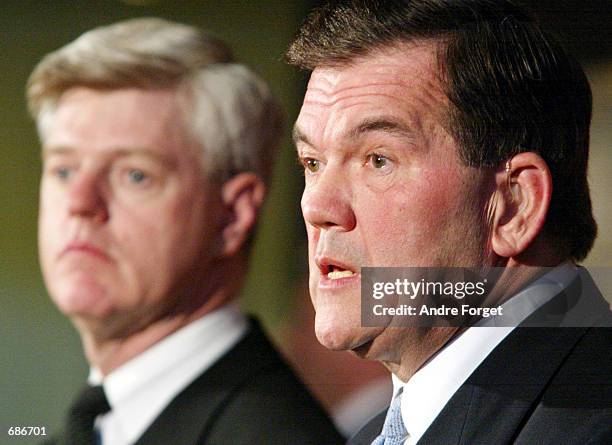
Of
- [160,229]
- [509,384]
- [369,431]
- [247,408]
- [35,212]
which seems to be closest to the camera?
[509,384]

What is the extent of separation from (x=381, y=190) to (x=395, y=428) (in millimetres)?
401

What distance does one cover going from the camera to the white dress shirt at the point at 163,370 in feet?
7.16

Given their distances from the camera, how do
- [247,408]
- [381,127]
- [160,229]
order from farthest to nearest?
[160,229]
[247,408]
[381,127]

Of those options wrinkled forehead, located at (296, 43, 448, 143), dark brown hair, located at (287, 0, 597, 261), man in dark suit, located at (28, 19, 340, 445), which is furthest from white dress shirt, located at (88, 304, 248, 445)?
dark brown hair, located at (287, 0, 597, 261)

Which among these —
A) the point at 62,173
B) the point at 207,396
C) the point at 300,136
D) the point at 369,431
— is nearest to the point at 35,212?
the point at 62,173

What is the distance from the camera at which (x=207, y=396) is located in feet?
7.06

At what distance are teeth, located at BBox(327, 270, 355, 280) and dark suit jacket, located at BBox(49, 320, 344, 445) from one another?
18.5 inches

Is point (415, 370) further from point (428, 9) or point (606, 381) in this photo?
point (428, 9)

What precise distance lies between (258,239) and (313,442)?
45cm

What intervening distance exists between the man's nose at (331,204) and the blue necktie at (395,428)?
307 mm

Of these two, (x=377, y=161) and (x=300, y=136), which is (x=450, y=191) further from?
(x=300, y=136)

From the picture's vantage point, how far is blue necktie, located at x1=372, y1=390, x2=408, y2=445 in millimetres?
1646

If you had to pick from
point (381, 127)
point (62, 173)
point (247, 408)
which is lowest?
point (247, 408)

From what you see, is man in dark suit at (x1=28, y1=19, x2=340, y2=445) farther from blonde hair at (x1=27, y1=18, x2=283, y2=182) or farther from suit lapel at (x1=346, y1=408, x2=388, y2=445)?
suit lapel at (x1=346, y1=408, x2=388, y2=445)
